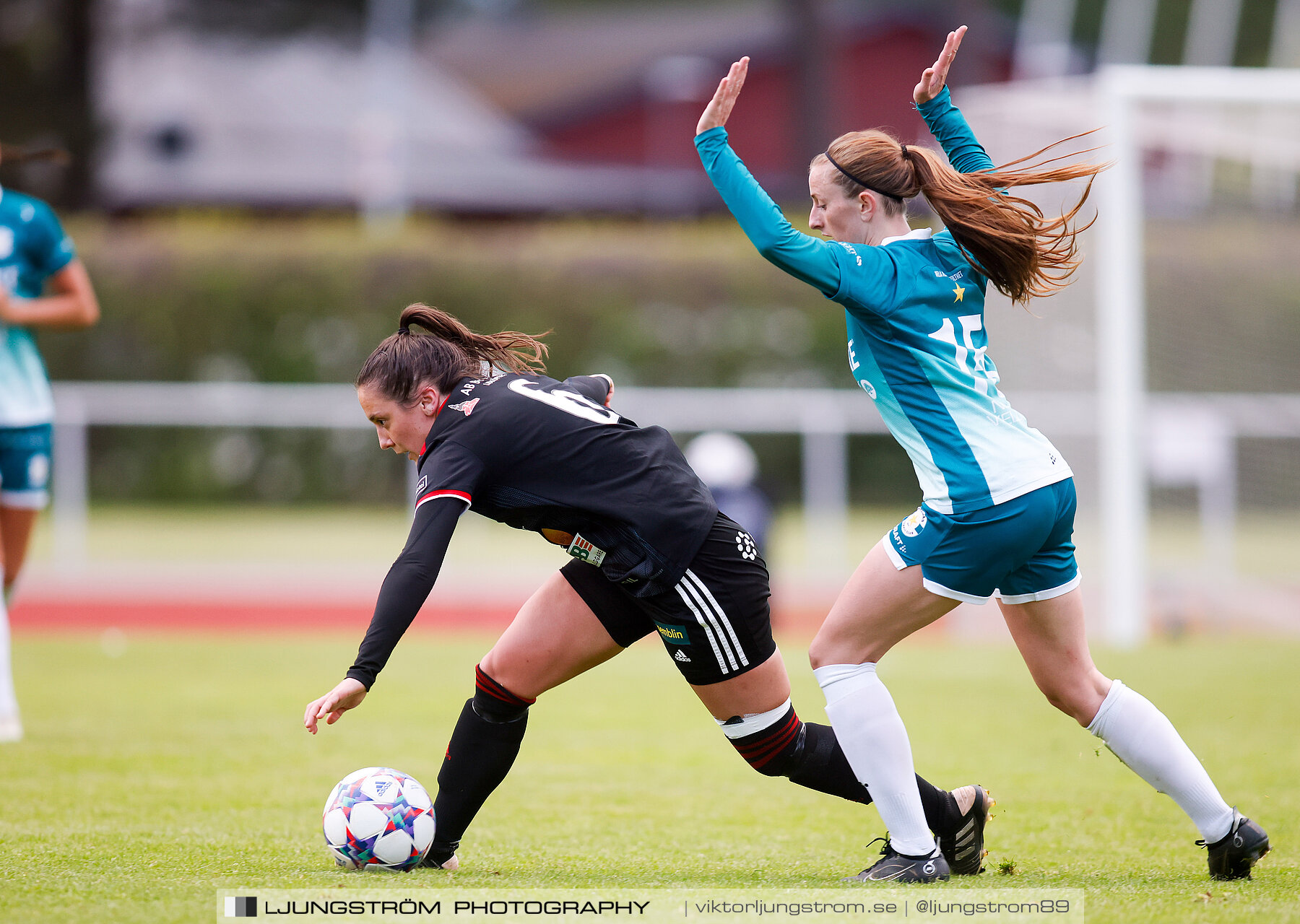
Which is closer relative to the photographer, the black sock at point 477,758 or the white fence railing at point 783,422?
the black sock at point 477,758

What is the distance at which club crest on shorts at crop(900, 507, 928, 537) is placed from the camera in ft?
11.9

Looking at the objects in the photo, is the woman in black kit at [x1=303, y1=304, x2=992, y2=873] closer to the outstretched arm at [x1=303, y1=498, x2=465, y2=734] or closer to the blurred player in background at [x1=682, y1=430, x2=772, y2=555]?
the outstretched arm at [x1=303, y1=498, x2=465, y2=734]

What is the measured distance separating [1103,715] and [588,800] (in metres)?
2.11

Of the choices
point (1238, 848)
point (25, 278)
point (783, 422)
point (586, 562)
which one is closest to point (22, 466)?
point (25, 278)

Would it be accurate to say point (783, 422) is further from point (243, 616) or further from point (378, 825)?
point (378, 825)

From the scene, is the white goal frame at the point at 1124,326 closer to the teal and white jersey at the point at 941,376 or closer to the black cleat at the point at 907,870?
the teal and white jersey at the point at 941,376

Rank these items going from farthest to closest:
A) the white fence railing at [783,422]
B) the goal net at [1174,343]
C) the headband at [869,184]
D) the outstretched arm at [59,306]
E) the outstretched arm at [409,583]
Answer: the white fence railing at [783,422], the goal net at [1174,343], the outstretched arm at [59,306], the headband at [869,184], the outstretched arm at [409,583]

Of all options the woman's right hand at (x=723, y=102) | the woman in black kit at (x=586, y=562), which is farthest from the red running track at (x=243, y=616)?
the woman's right hand at (x=723, y=102)

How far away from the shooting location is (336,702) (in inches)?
128

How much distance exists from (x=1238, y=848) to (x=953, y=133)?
222cm

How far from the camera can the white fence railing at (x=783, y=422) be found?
13.8 meters

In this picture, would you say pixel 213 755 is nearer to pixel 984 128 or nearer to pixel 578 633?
pixel 578 633

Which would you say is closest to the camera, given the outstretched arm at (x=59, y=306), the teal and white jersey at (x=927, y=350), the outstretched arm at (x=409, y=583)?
the outstretched arm at (x=409, y=583)

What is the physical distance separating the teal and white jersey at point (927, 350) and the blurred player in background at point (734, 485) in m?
7.08
